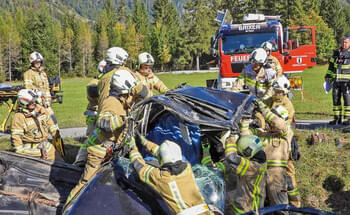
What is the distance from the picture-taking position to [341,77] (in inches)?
322

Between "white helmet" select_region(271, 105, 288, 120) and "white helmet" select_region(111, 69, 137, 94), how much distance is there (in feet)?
5.31

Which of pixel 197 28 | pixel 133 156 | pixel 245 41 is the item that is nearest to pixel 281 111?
pixel 133 156

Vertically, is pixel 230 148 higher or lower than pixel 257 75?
lower

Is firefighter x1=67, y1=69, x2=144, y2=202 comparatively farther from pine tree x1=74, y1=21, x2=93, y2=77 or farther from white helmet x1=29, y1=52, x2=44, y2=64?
pine tree x1=74, y1=21, x2=93, y2=77

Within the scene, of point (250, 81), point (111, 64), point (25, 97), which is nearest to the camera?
point (111, 64)

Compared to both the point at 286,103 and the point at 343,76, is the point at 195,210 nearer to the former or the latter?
the point at 286,103

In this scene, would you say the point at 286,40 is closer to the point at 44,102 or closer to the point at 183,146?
the point at 44,102

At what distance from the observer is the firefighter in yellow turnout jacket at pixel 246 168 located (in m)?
3.52

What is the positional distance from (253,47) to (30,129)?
723cm

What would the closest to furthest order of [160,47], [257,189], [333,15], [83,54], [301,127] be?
[257,189]
[301,127]
[160,47]
[333,15]
[83,54]

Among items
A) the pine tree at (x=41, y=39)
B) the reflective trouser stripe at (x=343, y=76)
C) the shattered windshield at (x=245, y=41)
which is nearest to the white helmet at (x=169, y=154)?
the reflective trouser stripe at (x=343, y=76)

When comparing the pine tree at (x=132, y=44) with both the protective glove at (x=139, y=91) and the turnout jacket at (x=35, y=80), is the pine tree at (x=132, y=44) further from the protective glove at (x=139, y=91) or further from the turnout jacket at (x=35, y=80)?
the protective glove at (x=139, y=91)

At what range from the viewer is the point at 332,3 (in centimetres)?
6147

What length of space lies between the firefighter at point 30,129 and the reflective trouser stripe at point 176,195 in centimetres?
326
